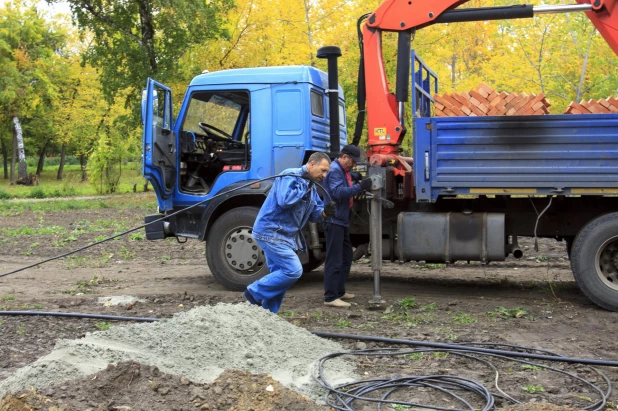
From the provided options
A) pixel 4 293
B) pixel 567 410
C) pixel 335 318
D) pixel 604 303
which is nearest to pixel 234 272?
pixel 335 318

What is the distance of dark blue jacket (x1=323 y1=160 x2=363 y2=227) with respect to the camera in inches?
326

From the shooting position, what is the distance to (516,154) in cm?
821

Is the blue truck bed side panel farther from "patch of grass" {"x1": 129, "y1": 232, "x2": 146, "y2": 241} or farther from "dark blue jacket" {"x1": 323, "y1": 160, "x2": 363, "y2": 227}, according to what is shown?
"patch of grass" {"x1": 129, "y1": 232, "x2": 146, "y2": 241}

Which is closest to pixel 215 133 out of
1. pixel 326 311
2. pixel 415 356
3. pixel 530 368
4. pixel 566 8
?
pixel 326 311

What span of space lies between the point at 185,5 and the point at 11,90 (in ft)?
69.8

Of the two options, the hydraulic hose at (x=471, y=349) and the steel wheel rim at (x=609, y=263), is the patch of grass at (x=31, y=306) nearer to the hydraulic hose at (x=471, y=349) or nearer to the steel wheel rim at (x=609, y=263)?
the hydraulic hose at (x=471, y=349)

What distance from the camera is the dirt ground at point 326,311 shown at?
16.4ft

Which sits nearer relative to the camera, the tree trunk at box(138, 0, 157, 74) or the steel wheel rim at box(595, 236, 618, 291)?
the steel wheel rim at box(595, 236, 618, 291)

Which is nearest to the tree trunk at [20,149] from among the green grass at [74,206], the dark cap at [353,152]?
the green grass at [74,206]

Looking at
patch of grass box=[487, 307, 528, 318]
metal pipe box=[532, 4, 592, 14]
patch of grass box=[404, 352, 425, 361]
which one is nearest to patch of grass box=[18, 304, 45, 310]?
patch of grass box=[404, 352, 425, 361]

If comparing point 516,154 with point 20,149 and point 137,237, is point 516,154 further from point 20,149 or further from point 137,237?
point 20,149

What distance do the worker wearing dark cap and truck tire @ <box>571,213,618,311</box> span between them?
8.07 ft

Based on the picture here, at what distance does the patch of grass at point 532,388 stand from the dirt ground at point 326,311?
34mm

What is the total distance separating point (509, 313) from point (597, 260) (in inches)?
45.5
